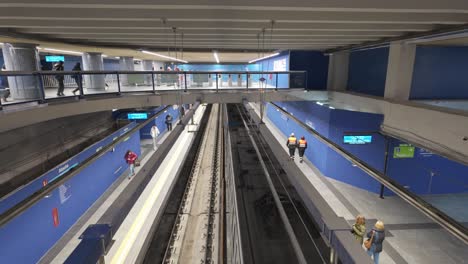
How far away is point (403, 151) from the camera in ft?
27.6

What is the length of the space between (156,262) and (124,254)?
0.74 m

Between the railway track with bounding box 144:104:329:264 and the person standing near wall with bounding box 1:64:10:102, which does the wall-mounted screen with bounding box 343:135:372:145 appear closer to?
the railway track with bounding box 144:104:329:264

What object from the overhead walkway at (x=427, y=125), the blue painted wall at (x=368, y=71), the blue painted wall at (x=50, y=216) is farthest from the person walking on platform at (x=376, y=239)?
the blue painted wall at (x=50, y=216)

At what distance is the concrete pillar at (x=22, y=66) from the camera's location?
5723mm

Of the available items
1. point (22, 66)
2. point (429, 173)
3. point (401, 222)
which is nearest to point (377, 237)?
point (401, 222)

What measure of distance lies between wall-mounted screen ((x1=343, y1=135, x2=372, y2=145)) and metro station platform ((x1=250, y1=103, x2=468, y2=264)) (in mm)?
1747

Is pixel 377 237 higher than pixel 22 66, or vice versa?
pixel 22 66

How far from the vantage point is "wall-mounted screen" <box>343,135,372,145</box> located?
854cm

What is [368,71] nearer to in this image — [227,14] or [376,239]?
[376,239]

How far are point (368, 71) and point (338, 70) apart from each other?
162cm

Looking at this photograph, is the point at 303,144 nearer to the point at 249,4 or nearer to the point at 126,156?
the point at 126,156

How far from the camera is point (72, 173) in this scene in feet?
6.63

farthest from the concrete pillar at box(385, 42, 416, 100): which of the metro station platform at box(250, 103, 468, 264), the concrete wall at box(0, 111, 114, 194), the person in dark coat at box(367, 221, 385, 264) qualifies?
the concrete wall at box(0, 111, 114, 194)

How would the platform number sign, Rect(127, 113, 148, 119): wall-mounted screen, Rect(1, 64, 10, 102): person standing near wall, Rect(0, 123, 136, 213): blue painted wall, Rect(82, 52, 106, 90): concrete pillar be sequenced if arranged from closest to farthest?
Rect(0, 123, 136, 213): blue painted wall
Rect(1, 64, 10, 102): person standing near wall
the platform number sign
Rect(82, 52, 106, 90): concrete pillar
Rect(127, 113, 148, 119): wall-mounted screen
